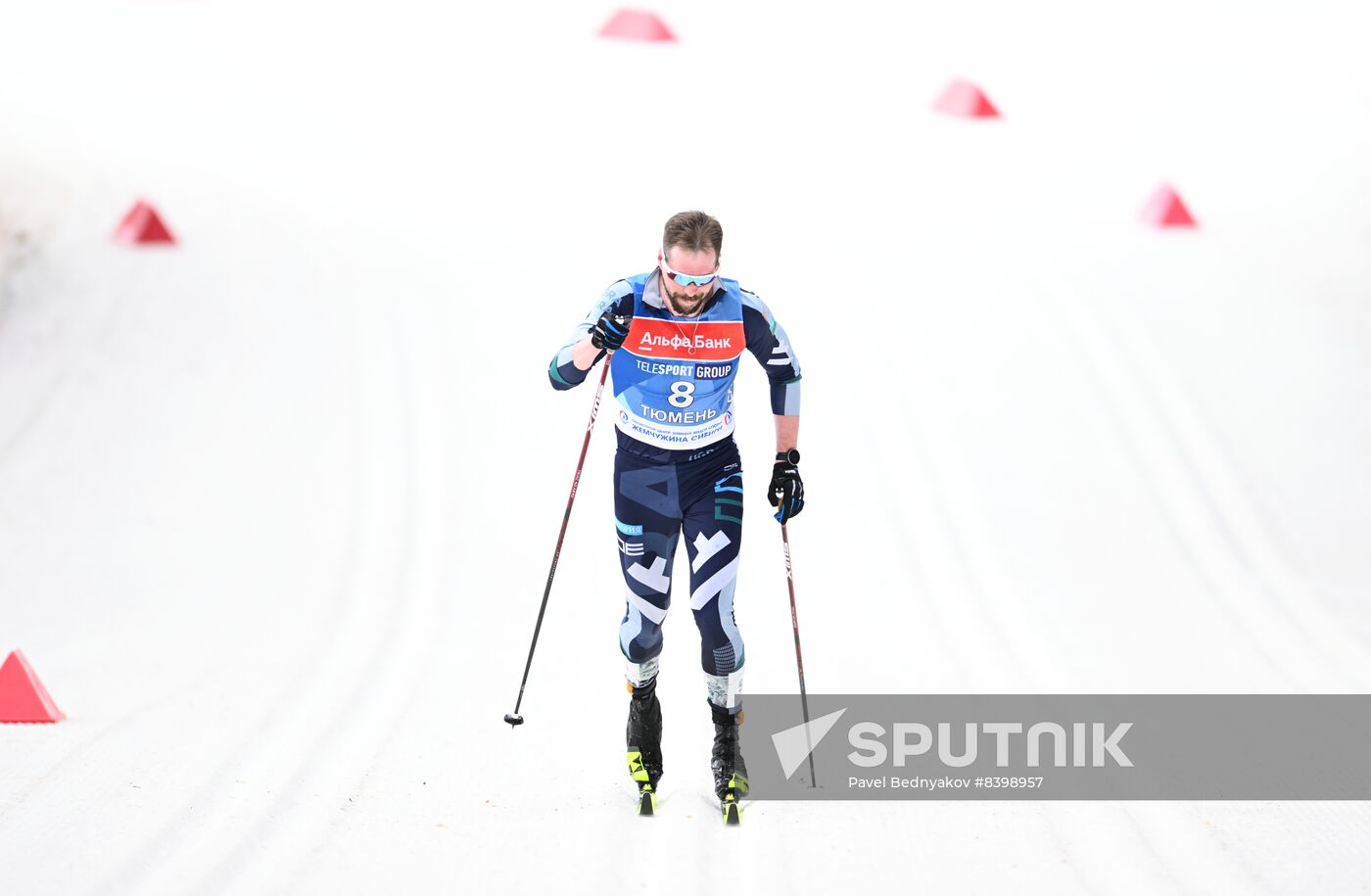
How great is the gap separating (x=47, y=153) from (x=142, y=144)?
2.39 ft

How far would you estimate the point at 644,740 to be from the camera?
481 centimetres

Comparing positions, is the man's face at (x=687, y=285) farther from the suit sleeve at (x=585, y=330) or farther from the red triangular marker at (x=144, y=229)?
the red triangular marker at (x=144, y=229)

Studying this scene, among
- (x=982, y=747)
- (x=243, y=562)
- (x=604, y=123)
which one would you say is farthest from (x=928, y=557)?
(x=604, y=123)

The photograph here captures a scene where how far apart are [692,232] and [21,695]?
3.49 metres

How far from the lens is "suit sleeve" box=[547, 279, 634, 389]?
170 inches

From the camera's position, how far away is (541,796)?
15.9 feet

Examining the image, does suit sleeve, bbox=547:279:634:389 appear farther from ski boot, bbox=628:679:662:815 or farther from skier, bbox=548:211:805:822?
ski boot, bbox=628:679:662:815

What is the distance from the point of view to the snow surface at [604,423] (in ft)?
15.3

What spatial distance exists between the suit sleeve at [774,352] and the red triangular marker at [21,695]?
3.30m

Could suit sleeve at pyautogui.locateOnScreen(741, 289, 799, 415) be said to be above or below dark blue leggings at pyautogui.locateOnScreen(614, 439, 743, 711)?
above

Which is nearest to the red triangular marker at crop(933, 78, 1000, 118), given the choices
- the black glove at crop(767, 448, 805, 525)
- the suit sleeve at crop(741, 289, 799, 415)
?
the suit sleeve at crop(741, 289, 799, 415)

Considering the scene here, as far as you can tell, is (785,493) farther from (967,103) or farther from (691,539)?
(967,103)

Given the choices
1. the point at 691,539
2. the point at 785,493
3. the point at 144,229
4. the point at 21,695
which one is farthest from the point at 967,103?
the point at 21,695

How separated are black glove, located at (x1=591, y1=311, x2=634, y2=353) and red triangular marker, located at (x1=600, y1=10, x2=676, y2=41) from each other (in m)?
8.82
